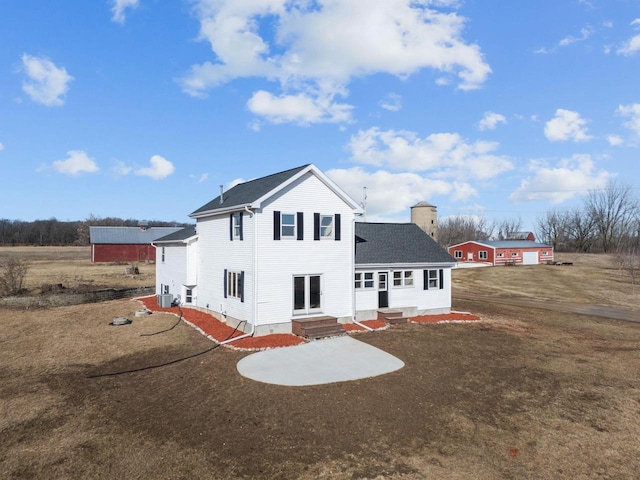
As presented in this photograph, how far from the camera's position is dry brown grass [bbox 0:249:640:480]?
7.52 meters

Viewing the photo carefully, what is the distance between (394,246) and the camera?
23.4 m

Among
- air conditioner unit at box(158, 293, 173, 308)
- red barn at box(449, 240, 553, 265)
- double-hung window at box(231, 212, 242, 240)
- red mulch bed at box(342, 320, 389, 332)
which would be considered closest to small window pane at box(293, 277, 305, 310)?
red mulch bed at box(342, 320, 389, 332)

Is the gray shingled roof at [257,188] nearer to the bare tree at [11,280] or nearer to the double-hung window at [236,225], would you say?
the double-hung window at [236,225]

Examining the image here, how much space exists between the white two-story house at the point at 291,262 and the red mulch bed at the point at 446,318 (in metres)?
0.55

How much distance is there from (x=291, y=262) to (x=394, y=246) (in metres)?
7.86

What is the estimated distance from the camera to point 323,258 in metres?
19.1

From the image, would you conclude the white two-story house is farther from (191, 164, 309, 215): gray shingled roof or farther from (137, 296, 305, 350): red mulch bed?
(137, 296, 305, 350): red mulch bed

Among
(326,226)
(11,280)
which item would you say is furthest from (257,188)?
(11,280)

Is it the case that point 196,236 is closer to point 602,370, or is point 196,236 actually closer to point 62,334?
point 62,334

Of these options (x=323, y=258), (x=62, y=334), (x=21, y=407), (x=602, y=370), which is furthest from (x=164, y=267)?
(x=602, y=370)

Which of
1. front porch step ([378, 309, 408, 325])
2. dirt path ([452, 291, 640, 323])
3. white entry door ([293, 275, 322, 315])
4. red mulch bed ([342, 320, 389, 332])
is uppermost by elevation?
white entry door ([293, 275, 322, 315])

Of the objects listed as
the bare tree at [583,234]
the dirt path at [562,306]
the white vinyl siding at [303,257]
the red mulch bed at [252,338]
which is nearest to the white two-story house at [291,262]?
the white vinyl siding at [303,257]

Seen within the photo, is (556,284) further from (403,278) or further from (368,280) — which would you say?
(368,280)

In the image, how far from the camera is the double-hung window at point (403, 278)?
22.3 m
